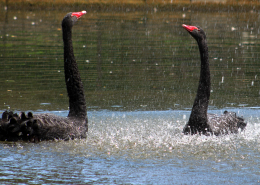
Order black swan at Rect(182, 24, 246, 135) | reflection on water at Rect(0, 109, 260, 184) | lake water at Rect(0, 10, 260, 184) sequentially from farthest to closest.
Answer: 1. black swan at Rect(182, 24, 246, 135)
2. lake water at Rect(0, 10, 260, 184)
3. reflection on water at Rect(0, 109, 260, 184)

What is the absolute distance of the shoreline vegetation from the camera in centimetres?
3092

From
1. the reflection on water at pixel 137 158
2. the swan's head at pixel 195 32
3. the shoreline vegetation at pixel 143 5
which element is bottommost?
the reflection on water at pixel 137 158

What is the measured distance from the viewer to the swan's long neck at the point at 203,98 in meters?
5.63

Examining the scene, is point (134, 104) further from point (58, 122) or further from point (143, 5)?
point (143, 5)

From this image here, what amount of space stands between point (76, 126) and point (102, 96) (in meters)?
2.96

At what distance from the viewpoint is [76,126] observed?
548 cm

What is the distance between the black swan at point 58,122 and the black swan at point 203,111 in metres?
1.38

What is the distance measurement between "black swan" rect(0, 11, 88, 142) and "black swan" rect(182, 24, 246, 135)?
54.2 inches

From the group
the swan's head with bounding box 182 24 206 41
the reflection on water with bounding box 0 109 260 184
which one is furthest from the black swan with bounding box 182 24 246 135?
the reflection on water with bounding box 0 109 260 184

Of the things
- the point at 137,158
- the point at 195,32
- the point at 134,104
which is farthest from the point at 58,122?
the point at 134,104

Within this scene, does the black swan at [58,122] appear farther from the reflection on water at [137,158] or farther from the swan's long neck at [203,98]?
the swan's long neck at [203,98]

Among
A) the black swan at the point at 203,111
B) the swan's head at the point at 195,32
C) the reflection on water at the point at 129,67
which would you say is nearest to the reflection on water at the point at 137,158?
the black swan at the point at 203,111

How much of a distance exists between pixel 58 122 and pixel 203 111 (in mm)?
1794

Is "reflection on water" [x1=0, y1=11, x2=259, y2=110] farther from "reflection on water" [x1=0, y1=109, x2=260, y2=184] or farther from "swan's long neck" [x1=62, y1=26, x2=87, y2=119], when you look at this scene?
"reflection on water" [x1=0, y1=109, x2=260, y2=184]
